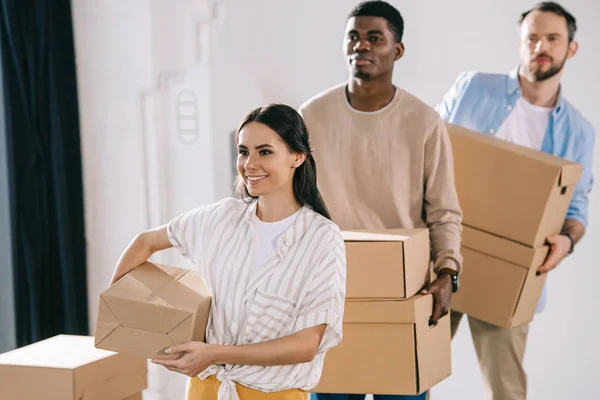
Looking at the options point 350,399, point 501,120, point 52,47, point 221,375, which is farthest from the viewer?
point 52,47

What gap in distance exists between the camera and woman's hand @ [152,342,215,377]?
61.3 inches

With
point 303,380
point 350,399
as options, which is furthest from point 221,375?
point 350,399

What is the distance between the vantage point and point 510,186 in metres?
2.40

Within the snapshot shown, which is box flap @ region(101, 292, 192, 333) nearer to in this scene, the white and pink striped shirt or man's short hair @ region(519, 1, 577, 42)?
the white and pink striped shirt

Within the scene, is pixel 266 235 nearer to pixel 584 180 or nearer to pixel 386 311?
pixel 386 311

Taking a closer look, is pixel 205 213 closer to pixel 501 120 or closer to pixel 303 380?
pixel 303 380

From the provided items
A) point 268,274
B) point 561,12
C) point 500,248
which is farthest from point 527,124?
point 268,274

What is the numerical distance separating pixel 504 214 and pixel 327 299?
3.24 ft

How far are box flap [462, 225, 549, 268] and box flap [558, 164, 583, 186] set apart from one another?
20 cm

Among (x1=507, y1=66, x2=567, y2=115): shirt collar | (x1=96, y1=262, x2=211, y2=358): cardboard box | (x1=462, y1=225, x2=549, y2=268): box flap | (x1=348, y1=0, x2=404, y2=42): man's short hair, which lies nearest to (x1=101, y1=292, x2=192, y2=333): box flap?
(x1=96, y1=262, x2=211, y2=358): cardboard box

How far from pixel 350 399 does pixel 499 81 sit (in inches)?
43.7

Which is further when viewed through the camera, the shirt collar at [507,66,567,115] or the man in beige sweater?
the shirt collar at [507,66,567,115]

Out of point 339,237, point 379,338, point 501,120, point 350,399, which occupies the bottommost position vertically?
point 350,399

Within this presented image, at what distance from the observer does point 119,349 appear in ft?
5.48
